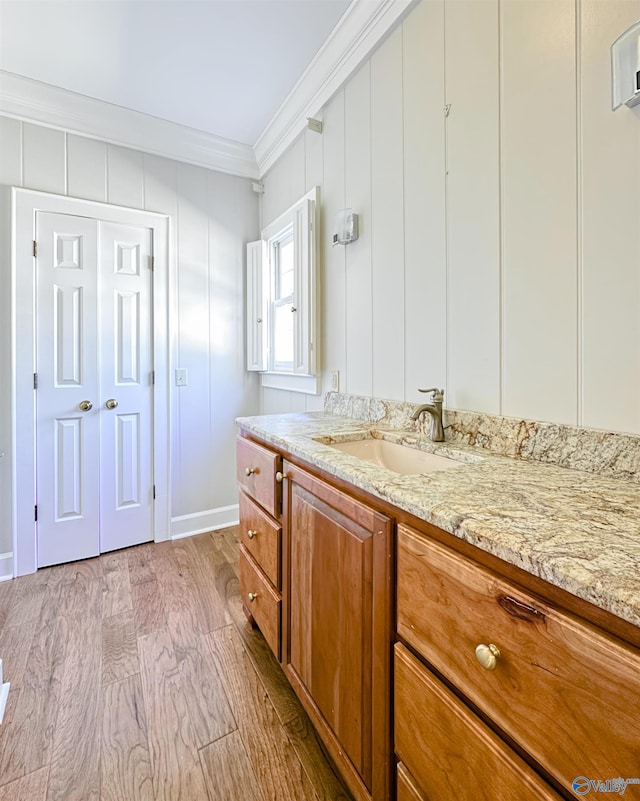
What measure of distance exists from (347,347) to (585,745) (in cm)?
166

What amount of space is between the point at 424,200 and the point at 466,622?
1403 mm

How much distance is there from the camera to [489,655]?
583 millimetres

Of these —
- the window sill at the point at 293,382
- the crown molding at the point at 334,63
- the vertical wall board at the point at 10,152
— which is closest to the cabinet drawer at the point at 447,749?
the window sill at the point at 293,382

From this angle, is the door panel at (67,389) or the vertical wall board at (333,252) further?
the door panel at (67,389)

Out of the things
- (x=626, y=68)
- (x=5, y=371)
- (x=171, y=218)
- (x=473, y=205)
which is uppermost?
(x=171, y=218)

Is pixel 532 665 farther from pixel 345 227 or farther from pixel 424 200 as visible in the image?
pixel 345 227

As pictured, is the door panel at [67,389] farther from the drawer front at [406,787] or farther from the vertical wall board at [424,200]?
the drawer front at [406,787]

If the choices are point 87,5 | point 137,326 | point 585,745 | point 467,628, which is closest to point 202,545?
point 137,326

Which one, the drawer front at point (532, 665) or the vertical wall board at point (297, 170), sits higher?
the vertical wall board at point (297, 170)

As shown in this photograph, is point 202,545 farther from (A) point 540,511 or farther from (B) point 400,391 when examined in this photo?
(A) point 540,511

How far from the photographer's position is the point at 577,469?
984mm

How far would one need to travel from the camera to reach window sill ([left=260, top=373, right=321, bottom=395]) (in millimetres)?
2234

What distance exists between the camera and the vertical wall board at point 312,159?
7.08ft
